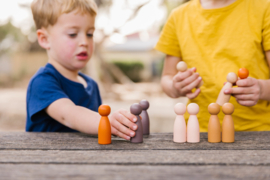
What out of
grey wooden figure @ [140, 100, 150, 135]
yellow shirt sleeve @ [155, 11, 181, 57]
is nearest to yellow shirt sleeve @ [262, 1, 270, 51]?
yellow shirt sleeve @ [155, 11, 181, 57]

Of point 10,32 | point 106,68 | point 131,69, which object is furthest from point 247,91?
point 10,32

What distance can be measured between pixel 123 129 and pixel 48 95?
45 cm

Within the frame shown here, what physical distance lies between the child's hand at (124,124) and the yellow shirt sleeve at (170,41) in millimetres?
741

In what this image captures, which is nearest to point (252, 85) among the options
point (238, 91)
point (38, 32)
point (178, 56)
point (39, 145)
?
point (238, 91)

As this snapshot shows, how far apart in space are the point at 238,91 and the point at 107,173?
0.74m

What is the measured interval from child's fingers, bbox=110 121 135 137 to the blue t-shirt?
357 mm

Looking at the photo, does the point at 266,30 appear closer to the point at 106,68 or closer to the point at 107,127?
the point at 107,127

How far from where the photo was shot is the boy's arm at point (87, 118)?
3.41ft

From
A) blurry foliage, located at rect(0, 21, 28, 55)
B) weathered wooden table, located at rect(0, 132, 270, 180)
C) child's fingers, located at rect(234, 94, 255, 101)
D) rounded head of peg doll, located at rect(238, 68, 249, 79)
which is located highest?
blurry foliage, located at rect(0, 21, 28, 55)

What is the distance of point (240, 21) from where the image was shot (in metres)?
1.47

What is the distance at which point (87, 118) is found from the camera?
1178mm

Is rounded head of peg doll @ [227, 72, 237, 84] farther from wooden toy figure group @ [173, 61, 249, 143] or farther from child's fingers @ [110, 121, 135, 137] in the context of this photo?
child's fingers @ [110, 121, 135, 137]

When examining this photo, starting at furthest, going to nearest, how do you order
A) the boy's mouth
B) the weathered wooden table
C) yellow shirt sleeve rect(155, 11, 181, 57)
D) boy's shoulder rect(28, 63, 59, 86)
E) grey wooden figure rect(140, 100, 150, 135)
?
yellow shirt sleeve rect(155, 11, 181, 57)
the boy's mouth
boy's shoulder rect(28, 63, 59, 86)
grey wooden figure rect(140, 100, 150, 135)
the weathered wooden table

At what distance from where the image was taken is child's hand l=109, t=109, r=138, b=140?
103 cm
